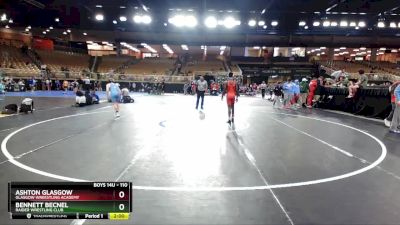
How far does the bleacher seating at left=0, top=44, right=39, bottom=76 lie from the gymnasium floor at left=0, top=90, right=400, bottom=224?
31868 mm

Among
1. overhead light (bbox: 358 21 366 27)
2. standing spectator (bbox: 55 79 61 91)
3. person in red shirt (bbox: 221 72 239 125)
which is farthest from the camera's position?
standing spectator (bbox: 55 79 61 91)

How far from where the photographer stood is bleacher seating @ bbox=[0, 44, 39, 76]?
3913 centimetres

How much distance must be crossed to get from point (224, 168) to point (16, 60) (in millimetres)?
43592

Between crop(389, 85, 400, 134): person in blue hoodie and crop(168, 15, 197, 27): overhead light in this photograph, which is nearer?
crop(389, 85, 400, 134): person in blue hoodie

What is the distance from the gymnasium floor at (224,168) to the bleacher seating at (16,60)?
105ft

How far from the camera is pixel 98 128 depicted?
10.9 metres

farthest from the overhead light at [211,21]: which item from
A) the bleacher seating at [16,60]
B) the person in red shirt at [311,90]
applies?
the bleacher seating at [16,60]

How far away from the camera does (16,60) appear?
41.9 metres

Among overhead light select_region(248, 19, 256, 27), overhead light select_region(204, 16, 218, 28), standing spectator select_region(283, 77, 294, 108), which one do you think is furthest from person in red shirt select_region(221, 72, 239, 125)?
overhead light select_region(248, 19, 256, 27)

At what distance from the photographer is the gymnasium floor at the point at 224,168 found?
13.6ft

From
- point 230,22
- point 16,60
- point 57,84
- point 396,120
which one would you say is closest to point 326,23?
point 230,22

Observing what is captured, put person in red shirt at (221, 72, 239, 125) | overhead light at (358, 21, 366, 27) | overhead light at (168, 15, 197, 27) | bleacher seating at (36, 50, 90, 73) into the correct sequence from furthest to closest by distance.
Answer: bleacher seating at (36, 50, 90, 73), overhead light at (358, 21, 366, 27), overhead light at (168, 15, 197, 27), person in red shirt at (221, 72, 239, 125)

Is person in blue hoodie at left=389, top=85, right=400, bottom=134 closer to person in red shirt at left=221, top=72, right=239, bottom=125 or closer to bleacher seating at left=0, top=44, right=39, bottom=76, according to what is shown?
person in red shirt at left=221, top=72, right=239, bottom=125

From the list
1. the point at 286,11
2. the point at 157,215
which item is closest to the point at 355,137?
the point at 157,215
